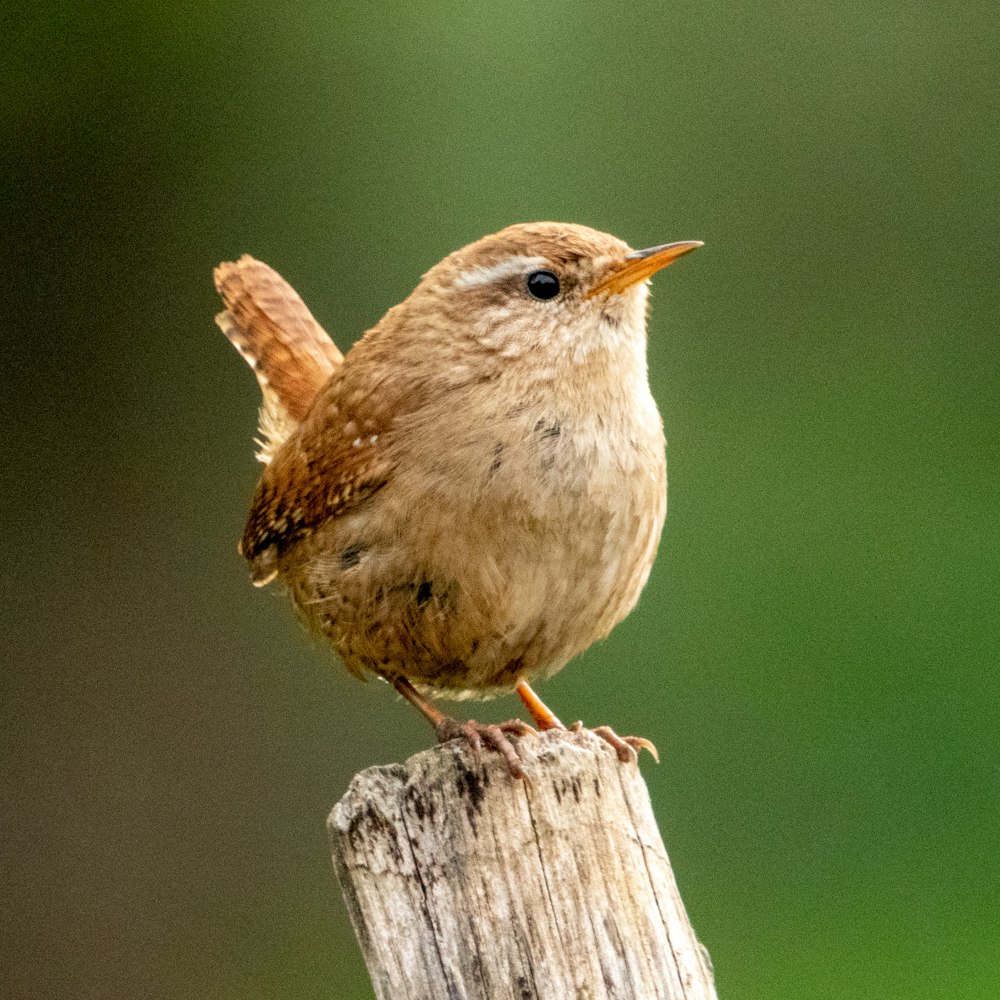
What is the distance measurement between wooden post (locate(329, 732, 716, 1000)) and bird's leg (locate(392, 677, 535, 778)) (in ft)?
0.07

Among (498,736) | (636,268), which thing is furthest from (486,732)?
(636,268)

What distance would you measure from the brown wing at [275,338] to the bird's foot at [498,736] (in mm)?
1680

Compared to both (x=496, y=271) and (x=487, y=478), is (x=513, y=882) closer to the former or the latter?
(x=487, y=478)

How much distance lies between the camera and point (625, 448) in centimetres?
322

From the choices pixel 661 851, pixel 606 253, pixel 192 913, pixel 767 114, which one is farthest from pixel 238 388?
pixel 661 851

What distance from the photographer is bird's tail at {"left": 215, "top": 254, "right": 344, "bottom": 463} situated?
443 centimetres

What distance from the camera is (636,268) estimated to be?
3400 mm

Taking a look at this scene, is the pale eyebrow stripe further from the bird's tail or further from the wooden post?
the wooden post

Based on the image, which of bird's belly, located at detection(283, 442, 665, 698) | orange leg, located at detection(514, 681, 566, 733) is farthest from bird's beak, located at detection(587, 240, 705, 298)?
orange leg, located at detection(514, 681, 566, 733)

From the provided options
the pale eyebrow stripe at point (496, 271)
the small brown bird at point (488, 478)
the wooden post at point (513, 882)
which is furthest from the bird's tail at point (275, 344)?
the wooden post at point (513, 882)

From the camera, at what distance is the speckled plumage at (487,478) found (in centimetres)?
313

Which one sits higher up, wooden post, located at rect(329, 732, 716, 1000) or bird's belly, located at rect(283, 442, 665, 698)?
bird's belly, located at rect(283, 442, 665, 698)

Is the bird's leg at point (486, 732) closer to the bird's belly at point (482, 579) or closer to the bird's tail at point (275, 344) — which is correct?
the bird's belly at point (482, 579)

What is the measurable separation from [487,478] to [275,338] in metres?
1.59
